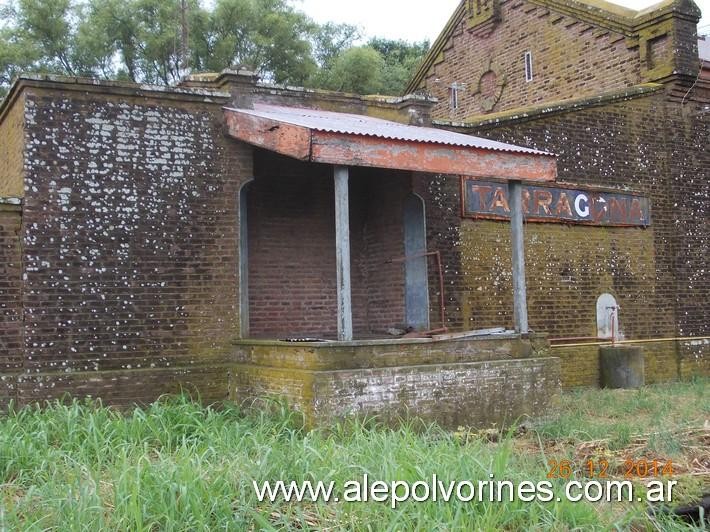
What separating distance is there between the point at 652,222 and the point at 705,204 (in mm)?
1426

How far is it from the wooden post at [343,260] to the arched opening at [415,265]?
8.66 feet

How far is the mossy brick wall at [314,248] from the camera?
11.2m

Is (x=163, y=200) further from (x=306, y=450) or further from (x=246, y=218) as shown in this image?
(x=306, y=450)

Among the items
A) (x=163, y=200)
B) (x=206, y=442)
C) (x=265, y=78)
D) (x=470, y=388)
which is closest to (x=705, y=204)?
(x=470, y=388)

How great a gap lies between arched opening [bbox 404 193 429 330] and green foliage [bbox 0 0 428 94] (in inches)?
811

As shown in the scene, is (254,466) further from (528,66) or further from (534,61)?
(528,66)

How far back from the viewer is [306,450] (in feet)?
21.0

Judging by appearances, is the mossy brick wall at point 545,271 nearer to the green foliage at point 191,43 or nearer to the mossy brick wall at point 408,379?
the mossy brick wall at point 408,379

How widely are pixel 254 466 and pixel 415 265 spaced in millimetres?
5998

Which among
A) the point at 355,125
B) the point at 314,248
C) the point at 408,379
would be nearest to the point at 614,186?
the point at 314,248

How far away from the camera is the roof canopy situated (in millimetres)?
8594

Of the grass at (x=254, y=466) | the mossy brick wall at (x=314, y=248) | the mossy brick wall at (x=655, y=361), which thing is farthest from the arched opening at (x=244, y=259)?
the mossy brick wall at (x=655, y=361)
